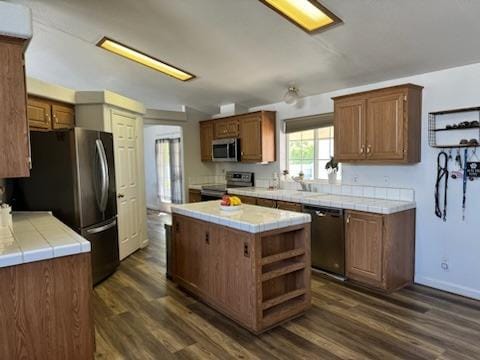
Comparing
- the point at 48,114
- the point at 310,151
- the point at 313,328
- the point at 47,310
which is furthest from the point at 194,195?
the point at 47,310

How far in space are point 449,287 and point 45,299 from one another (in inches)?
142

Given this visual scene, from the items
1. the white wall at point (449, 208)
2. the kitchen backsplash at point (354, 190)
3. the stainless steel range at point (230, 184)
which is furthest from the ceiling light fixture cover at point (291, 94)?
the stainless steel range at point (230, 184)

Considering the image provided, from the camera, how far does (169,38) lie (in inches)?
145

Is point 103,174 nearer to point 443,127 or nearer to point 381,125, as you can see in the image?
point 381,125

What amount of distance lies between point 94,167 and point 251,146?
2.57 meters

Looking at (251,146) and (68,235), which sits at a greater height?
(251,146)

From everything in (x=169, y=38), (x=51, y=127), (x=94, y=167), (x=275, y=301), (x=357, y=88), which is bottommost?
(x=275, y=301)

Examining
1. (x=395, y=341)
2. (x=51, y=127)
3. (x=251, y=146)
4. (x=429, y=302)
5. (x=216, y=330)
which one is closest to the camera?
(x=395, y=341)

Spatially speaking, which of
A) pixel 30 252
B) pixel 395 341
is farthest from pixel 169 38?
pixel 395 341

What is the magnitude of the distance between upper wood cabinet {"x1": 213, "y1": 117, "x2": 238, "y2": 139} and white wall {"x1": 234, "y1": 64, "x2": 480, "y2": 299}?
2500mm

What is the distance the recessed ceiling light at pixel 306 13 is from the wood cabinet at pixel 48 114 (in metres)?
2.63

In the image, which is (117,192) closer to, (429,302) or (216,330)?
(216,330)

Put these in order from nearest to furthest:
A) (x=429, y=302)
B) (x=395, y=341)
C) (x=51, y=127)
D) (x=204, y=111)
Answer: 1. (x=395, y=341)
2. (x=429, y=302)
3. (x=51, y=127)
4. (x=204, y=111)

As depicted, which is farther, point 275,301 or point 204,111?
point 204,111
